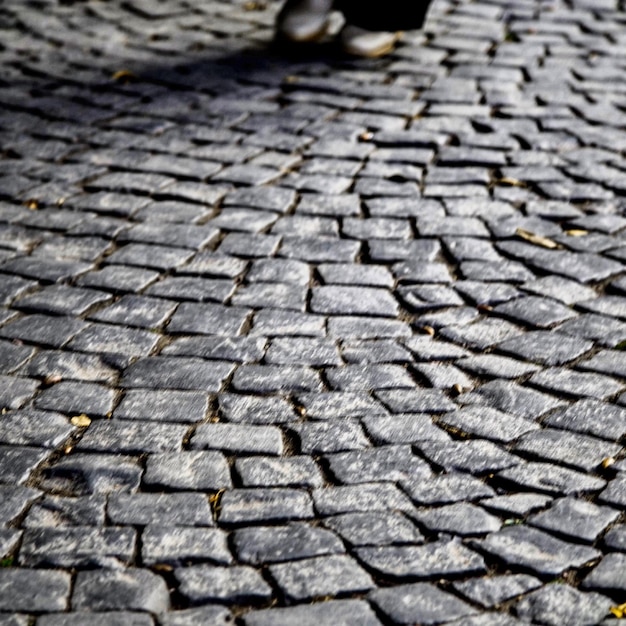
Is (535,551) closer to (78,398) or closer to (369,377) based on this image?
(369,377)

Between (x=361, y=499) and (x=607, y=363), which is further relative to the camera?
(x=607, y=363)

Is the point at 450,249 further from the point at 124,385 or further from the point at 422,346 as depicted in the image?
the point at 124,385

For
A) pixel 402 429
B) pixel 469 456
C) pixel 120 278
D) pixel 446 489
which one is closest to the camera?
pixel 446 489

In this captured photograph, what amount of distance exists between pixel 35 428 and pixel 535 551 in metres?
1.40

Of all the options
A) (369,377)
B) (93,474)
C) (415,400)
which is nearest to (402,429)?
(415,400)

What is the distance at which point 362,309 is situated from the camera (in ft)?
11.5

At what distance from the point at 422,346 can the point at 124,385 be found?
0.96 meters

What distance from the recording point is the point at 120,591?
2266mm

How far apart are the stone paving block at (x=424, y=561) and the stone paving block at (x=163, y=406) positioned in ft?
2.46

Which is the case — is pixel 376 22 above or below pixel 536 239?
above

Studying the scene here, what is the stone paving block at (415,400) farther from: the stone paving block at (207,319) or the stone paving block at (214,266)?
the stone paving block at (214,266)

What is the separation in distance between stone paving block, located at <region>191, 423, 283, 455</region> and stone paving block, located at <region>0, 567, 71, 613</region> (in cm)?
60

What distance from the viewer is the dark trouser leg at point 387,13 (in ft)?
18.5

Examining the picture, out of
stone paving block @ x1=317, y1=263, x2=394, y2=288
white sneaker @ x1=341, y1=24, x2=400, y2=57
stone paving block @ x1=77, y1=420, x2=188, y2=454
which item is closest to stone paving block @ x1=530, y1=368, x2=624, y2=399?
stone paving block @ x1=317, y1=263, x2=394, y2=288
